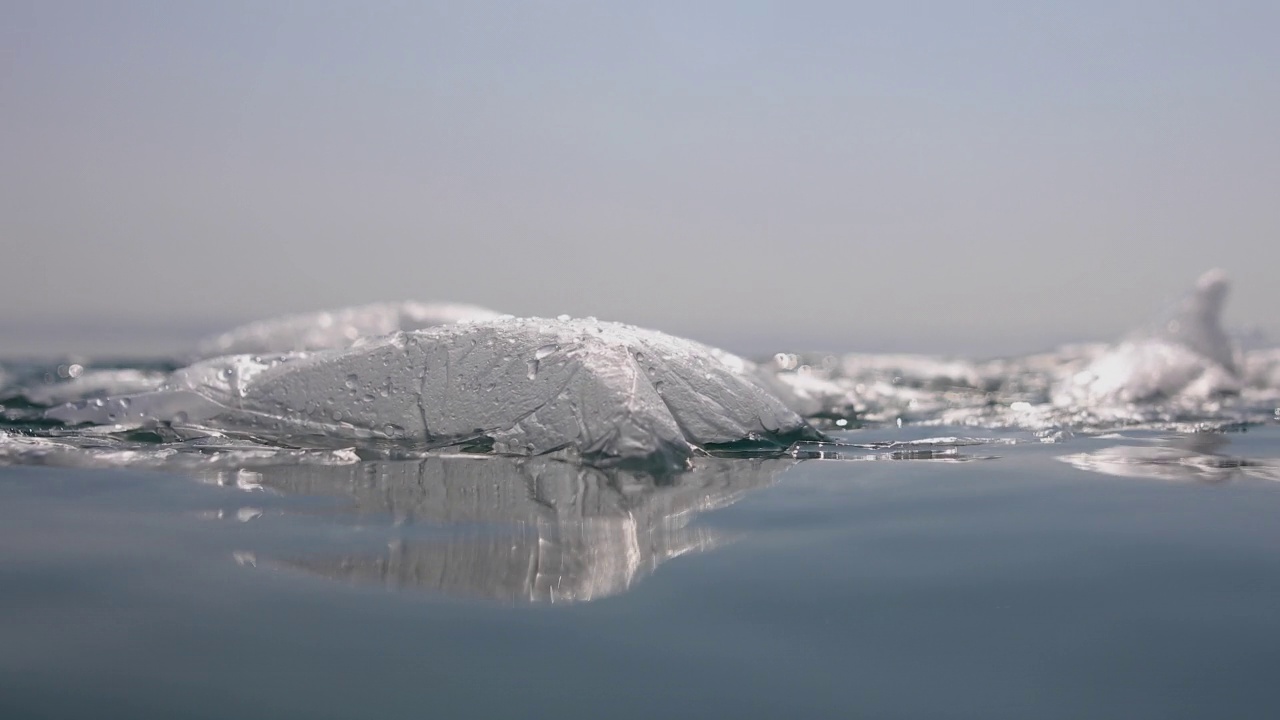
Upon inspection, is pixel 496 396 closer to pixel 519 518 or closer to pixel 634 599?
pixel 519 518

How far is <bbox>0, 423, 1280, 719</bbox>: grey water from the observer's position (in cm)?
115

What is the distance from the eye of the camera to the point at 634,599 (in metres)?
1.44

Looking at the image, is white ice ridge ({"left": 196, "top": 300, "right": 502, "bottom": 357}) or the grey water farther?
white ice ridge ({"left": 196, "top": 300, "right": 502, "bottom": 357})

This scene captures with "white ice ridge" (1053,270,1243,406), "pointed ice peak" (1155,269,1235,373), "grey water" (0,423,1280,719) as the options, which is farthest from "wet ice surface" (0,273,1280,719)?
"pointed ice peak" (1155,269,1235,373)

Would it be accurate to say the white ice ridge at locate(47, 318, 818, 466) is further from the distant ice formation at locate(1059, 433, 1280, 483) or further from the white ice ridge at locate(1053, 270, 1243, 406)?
the white ice ridge at locate(1053, 270, 1243, 406)

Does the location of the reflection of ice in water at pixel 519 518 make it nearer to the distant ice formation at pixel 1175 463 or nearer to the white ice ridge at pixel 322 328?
the distant ice formation at pixel 1175 463

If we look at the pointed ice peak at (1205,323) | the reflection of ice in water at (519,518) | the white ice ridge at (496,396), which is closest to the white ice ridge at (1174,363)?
the pointed ice peak at (1205,323)

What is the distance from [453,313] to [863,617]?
5252 mm

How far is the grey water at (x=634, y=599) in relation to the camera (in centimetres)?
115

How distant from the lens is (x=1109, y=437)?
3.58 m

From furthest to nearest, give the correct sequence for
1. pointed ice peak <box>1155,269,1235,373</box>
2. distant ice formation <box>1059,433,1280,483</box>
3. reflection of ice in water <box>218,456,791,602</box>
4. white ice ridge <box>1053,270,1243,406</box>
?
pointed ice peak <box>1155,269,1235,373</box> < white ice ridge <box>1053,270,1243,406</box> < distant ice formation <box>1059,433,1280,483</box> < reflection of ice in water <box>218,456,791,602</box>

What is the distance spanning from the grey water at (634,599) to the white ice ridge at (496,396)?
48cm

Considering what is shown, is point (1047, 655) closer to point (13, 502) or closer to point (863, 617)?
point (863, 617)

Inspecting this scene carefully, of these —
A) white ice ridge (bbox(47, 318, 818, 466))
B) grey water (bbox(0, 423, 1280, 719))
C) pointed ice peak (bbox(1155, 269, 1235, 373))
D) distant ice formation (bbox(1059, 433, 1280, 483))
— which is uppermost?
pointed ice peak (bbox(1155, 269, 1235, 373))
